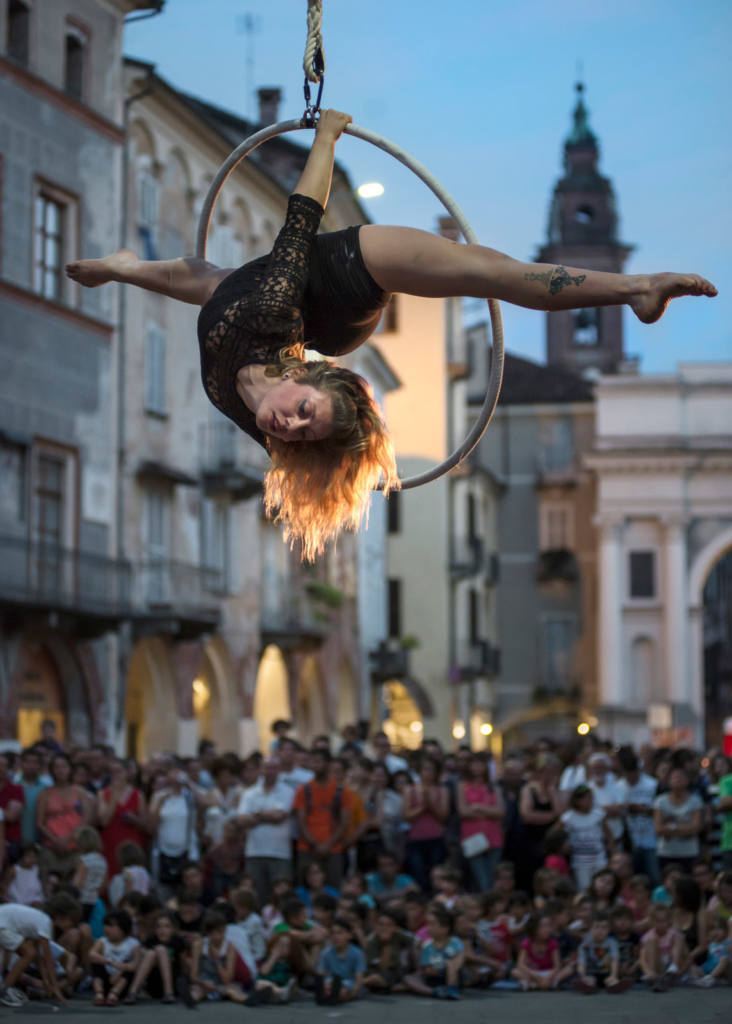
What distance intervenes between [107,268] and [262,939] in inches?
271

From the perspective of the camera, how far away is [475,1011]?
12.0 metres

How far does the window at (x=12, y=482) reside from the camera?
24.7 m

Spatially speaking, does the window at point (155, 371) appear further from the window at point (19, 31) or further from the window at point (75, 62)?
the window at point (19, 31)

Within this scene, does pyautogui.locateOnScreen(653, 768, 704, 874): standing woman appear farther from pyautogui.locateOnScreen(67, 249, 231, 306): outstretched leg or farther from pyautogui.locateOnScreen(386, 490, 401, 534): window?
pyautogui.locateOnScreen(386, 490, 401, 534): window

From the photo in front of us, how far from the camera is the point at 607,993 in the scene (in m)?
13.1

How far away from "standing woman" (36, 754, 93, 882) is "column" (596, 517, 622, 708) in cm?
4327

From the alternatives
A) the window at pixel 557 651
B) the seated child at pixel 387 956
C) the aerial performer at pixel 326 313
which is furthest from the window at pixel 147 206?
the window at pixel 557 651

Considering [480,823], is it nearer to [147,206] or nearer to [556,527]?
[147,206]

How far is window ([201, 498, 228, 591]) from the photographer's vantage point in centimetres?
3269

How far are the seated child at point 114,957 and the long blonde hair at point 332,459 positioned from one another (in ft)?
22.1

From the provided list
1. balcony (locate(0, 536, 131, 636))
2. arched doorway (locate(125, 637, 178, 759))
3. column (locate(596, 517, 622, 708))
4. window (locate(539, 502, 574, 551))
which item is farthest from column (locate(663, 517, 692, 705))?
balcony (locate(0, 536, 131, 636))

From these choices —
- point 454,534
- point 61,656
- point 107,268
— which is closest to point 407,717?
point 454,534

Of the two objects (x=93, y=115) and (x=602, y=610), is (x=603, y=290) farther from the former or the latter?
(x=602, y=610)

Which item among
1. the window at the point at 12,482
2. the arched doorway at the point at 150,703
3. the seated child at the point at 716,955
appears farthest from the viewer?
the arched doorway at the point at 150,703
